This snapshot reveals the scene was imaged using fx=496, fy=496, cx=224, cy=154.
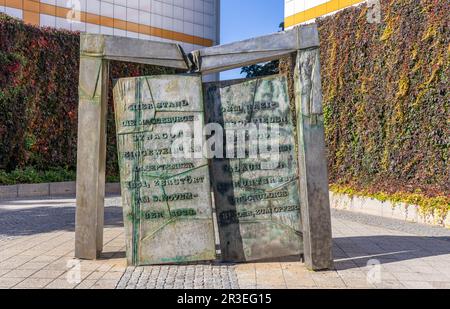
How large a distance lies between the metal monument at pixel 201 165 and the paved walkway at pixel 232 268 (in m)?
0.23

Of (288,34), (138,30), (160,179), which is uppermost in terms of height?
(138,30)

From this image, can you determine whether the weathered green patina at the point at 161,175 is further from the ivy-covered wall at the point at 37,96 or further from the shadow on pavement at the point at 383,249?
the ivy-covered wall at the point at 37,96

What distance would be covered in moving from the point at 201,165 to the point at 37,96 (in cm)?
1148

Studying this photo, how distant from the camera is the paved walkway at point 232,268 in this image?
4.83 meters

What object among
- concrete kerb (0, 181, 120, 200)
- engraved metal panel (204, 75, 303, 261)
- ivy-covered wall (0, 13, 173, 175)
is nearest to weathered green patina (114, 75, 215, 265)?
engraved metal panel (204, 75, 303, 261)

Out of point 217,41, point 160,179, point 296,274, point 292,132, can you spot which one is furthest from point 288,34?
point 217,41

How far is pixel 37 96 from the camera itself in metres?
15.4

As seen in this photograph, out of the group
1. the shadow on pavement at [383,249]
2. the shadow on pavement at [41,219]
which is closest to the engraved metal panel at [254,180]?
the shadow on pavement at [383,249]

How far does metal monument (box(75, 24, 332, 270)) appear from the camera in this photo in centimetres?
547

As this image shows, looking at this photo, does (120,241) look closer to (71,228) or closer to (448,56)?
(71,228)

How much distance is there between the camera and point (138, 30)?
27.8 meters

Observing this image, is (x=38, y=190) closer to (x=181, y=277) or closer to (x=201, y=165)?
(x=201, y=165)

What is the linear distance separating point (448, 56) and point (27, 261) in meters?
8.29

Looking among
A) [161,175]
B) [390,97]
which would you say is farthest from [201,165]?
[390,97]
